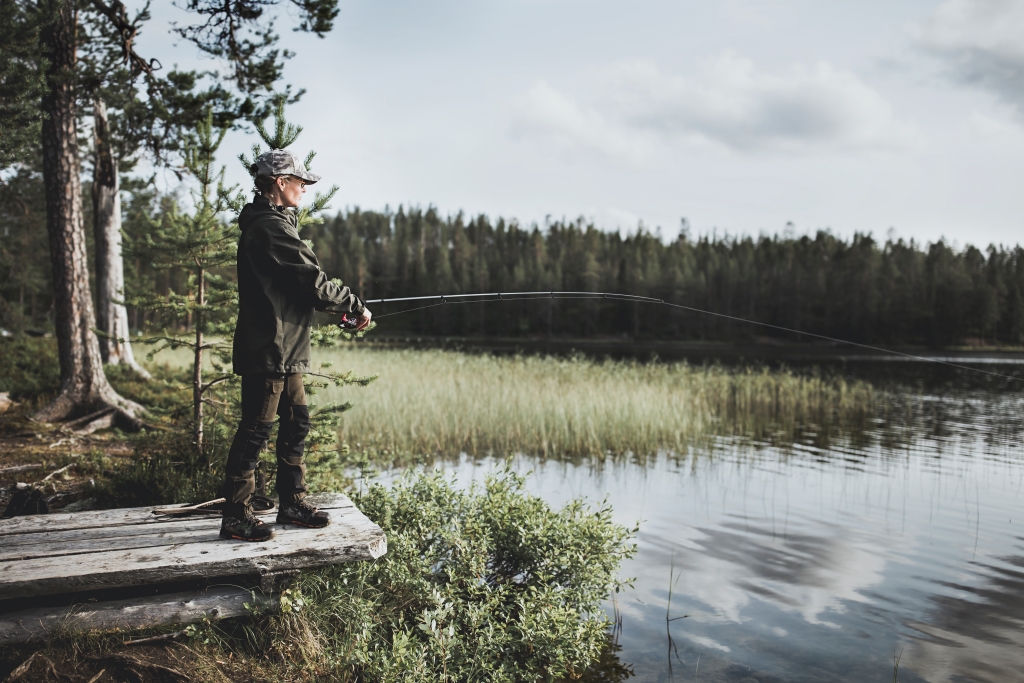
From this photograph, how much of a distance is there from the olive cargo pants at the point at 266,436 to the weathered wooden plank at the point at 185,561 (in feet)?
0.81

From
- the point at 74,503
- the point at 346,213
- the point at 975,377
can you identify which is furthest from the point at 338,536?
the point at 346,213

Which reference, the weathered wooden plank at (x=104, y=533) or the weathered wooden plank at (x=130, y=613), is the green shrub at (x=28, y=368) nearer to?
the weathered wooden plank at (x=104, y=533)

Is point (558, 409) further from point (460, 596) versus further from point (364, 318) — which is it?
point (364, 318)

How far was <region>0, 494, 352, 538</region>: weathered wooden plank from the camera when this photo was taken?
4016 millimetres

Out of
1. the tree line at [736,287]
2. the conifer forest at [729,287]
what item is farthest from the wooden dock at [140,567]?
Answer: the tree line at [736,287]

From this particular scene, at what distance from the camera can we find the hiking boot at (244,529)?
3.79 metres

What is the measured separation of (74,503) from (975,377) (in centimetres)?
3353

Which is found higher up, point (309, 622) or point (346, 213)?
point (346, 213)

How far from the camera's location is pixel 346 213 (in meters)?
134

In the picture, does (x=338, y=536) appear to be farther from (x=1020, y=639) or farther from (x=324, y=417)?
(x=1020, y=639)

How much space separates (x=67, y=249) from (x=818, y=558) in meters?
9.98

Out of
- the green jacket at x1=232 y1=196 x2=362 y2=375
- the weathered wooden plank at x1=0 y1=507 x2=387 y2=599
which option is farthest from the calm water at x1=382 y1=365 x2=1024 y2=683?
the green jacket at x1=232 y1=196 x2=362 y2=375

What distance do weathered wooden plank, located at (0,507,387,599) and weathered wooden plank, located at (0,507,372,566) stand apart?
0.28ft

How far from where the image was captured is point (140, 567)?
11.1 ft
